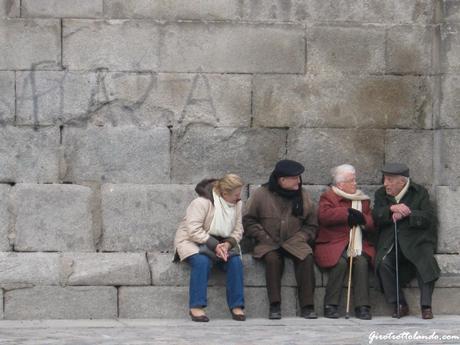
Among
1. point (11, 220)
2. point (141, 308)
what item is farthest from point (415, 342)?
point (11, 220)

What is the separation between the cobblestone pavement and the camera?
12055mm

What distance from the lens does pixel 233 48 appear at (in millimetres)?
14070

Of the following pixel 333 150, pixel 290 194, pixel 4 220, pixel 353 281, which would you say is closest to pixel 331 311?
pixel 353 281

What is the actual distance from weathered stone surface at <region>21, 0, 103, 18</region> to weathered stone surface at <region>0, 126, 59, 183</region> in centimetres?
110

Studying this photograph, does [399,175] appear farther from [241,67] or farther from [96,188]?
[96,188]

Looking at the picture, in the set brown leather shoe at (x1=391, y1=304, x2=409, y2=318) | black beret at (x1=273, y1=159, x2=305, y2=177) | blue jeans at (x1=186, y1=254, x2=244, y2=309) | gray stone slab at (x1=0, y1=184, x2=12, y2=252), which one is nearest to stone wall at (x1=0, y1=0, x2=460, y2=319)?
gray stone slab at (x1=0, y1=184, x2=12, y2=252)

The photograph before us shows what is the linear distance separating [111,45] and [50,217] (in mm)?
1736

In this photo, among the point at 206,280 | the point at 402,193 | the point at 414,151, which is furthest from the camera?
the point at 414,151

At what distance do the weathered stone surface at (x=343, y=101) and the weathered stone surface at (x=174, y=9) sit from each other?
728 millimetres

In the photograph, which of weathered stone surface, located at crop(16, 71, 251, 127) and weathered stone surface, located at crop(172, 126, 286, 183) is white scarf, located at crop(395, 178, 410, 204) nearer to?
weathered stone surface, located at crop(172, 126, 286, 183)

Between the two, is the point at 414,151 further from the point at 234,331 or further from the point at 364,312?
the point at 234,331

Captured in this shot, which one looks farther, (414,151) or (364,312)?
(414,151)

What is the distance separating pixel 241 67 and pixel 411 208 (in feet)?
6.95

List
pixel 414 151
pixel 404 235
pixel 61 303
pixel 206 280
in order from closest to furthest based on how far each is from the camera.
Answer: pixel 206 280, pixel 61 303, pixel 404 235, pixel 414 151
